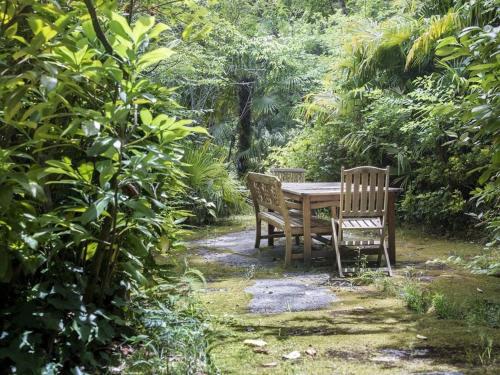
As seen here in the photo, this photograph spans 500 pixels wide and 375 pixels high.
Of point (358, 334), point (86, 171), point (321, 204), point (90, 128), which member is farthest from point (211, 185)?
point (90, 128)

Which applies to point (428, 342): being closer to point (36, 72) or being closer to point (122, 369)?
point (122, 369)

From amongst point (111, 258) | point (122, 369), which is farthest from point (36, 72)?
point (122, 369)

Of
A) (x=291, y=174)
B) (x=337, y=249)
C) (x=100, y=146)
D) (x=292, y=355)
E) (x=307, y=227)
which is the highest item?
(x=100, y=146)

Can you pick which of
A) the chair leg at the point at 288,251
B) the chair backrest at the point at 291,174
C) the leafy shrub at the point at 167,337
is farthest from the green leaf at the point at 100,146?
the chair backrest at the point at 291,174

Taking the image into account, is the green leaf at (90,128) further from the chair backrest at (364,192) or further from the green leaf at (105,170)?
the chair backrest at (364,192)

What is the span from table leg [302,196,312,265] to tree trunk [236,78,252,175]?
7.68 metres

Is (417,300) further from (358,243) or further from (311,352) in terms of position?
(358,243)

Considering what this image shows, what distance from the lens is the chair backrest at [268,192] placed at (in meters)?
5.90

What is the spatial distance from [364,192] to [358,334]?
2.42 metres

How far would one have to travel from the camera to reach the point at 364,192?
5523 millimetres

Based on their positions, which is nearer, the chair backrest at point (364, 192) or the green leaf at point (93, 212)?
the green leaf at point (93, 212)

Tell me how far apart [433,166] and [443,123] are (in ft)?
2.20

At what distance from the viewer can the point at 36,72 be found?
168 centimetres

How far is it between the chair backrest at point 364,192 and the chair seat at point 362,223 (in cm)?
14
